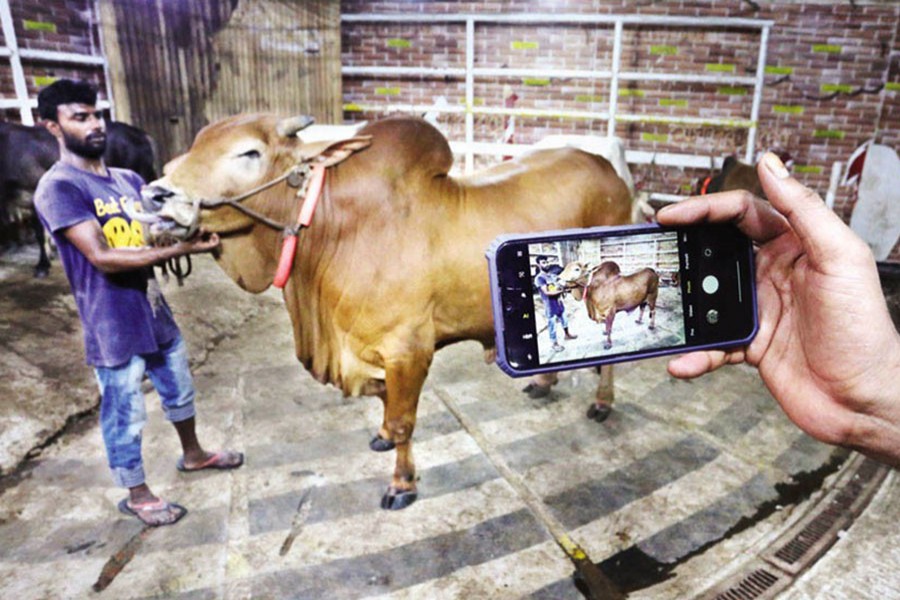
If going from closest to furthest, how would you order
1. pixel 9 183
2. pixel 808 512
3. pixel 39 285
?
1. pixel 808 512
2. pixel 39 285
3. pixel 9 183

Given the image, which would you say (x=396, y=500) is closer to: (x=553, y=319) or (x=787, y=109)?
(x=553, y=319)

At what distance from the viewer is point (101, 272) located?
2516 millimetres

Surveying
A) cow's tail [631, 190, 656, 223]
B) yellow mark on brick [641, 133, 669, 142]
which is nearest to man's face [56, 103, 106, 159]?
cow's tail [631, 190, 656, 223]

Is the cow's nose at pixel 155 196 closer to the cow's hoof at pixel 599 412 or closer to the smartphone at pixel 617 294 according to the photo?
the smartphone at pixel 617 294

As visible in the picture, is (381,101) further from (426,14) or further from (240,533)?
(240,533)

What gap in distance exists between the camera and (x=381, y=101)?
8.40 meters

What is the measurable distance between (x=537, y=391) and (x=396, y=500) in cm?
144

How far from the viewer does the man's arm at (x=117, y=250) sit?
7.70 feet

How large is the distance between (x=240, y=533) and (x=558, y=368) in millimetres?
1964

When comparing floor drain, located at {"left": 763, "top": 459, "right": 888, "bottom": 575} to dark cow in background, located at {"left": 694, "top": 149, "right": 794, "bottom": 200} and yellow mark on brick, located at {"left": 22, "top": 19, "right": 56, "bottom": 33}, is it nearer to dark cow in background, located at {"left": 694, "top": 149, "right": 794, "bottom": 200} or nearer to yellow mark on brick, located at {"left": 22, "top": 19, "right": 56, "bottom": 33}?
dark cow in background, located at {"left": 694, "top": 149, "right": 794, "bottom": 200}

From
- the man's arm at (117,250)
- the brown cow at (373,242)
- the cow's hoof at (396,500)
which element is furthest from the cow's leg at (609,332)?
the cow's hoof at (396,500)

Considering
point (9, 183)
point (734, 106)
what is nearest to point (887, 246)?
point (734, 106)

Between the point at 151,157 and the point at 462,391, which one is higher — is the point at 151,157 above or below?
above

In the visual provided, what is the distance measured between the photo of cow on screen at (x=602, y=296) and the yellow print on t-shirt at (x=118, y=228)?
1985 mm
